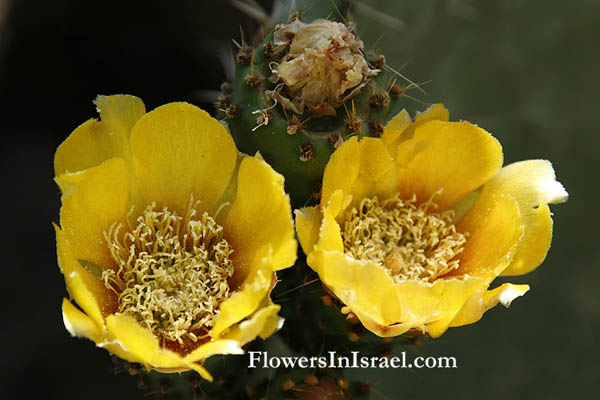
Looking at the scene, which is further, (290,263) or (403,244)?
(403,244)

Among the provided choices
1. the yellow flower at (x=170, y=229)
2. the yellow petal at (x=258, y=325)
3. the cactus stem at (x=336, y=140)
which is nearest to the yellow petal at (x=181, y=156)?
the yellow flower at (x=170, y=229)

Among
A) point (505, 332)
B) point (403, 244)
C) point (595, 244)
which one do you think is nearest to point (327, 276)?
point (403, 244)

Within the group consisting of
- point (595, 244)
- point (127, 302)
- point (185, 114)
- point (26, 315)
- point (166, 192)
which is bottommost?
point (26, 315)

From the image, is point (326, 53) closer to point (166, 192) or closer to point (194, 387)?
point (166, 192)

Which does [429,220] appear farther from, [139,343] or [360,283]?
[139,343]

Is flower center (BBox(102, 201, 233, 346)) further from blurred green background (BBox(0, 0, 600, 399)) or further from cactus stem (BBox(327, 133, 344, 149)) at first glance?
blurred green background (BBox(0, 0, 600, 399))

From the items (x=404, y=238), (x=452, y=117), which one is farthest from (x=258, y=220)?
(x=452, y=117)

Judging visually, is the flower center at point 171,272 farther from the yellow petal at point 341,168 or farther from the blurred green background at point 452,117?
the blurred green background at point 452,117
